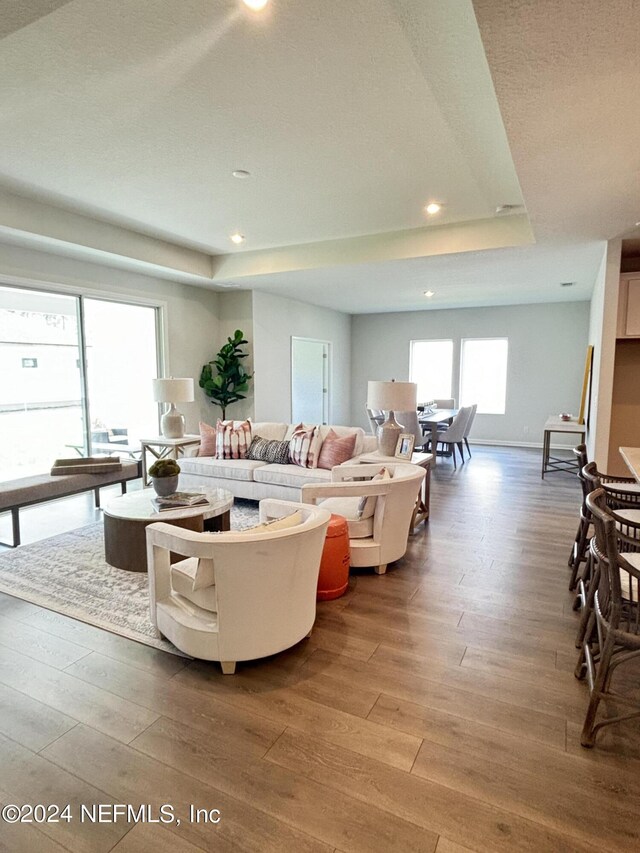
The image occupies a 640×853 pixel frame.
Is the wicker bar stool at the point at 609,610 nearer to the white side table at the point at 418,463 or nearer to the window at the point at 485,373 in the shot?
the white side table at the point at 418,463

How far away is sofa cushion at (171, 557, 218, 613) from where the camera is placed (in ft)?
7.27

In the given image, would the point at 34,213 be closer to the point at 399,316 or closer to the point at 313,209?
the point at 313,209

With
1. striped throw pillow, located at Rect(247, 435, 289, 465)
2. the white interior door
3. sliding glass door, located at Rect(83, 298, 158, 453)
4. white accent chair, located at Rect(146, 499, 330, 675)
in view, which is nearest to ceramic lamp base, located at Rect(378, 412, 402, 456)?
striped throw pillow, located at Rect(247, 435, 289, 465)

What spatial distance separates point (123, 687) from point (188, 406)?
17.0 ft

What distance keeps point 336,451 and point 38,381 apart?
11.0ft

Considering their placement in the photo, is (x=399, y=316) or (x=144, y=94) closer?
(x=144, y=94)

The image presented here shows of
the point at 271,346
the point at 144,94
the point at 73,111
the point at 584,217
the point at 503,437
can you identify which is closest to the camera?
the point at 144,94

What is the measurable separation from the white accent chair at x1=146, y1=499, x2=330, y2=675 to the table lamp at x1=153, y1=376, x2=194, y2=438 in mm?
3059

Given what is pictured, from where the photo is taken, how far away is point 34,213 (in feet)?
13.7

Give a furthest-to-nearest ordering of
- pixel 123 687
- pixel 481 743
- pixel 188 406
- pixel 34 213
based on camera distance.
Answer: pixel 188 406 → pixel 34 213 → pixel 123 687 → pixel 481 743

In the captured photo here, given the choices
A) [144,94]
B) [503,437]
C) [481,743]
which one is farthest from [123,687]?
[503,437]

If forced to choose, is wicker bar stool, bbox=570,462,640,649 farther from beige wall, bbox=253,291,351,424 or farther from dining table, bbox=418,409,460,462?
beige wall, bbox=253,291,351,424

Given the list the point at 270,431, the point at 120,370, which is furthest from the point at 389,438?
the point at 120,370

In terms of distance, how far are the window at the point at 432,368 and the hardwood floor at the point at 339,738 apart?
277 inches
